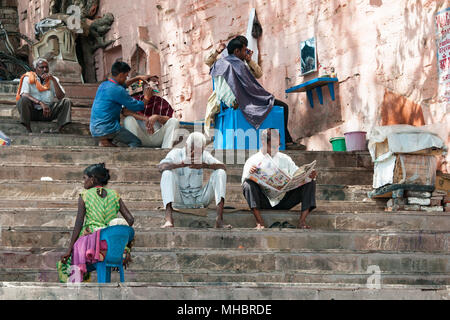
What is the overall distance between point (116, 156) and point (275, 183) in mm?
2362

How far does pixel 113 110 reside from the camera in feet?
38.8

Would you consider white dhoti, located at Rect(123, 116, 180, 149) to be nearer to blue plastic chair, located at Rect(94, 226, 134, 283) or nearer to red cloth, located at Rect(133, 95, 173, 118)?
red cloth, located at Rect(133, 95, 173, 118)

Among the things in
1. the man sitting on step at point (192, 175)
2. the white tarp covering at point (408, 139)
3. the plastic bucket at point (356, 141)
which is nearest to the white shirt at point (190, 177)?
the man sitting on step at point (192, 175)

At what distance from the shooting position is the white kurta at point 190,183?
364 inches

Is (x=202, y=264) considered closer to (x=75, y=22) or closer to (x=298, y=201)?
(x=298, y=201)

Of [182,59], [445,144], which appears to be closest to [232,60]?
[445,144]

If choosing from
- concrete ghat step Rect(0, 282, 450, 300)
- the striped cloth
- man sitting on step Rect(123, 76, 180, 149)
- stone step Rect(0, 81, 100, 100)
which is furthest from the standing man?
concrete ghat step Rect(0, 282, 450, 300)

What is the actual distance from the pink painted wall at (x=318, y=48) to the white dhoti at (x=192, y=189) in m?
3.34

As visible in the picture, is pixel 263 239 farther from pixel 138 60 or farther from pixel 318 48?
pixel 138 60

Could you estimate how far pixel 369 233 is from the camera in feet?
29.0

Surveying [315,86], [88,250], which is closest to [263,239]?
[88,250]

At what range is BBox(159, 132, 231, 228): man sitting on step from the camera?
365 inches

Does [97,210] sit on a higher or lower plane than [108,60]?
lower

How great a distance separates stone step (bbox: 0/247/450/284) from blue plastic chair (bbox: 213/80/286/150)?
3796 millimetres
